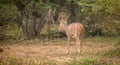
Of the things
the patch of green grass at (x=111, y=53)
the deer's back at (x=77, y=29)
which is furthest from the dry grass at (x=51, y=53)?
the deer's back at (x=77, y=29)

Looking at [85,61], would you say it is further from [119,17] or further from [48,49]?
[48,49]

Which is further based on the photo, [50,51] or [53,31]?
[53,31]

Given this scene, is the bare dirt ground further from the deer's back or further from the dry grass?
the deer's back

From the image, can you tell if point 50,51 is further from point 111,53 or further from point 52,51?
point 111,53

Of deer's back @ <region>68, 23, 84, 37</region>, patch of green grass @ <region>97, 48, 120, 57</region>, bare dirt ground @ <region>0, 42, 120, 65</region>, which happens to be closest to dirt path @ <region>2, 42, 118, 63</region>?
bare dirt ground @ <region>0, 42, 120, 65</region>

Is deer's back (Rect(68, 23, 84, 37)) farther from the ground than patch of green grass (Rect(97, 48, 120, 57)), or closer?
farther from the ground

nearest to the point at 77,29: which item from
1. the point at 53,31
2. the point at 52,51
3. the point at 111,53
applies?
the point at 111,53

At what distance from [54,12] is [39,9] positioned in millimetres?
2316

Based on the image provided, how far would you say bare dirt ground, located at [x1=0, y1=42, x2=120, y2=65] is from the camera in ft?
48.3

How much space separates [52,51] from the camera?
1698 cm

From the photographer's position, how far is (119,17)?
46.3 feet

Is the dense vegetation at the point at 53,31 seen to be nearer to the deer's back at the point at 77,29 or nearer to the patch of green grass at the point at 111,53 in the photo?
the patch of green grass at the point at 111,53

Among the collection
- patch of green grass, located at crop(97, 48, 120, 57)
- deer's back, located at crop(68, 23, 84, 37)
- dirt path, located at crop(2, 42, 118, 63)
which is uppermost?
deer's back, located at crop(68, 23, 84, 37)

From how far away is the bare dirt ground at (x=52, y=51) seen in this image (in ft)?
48.3
